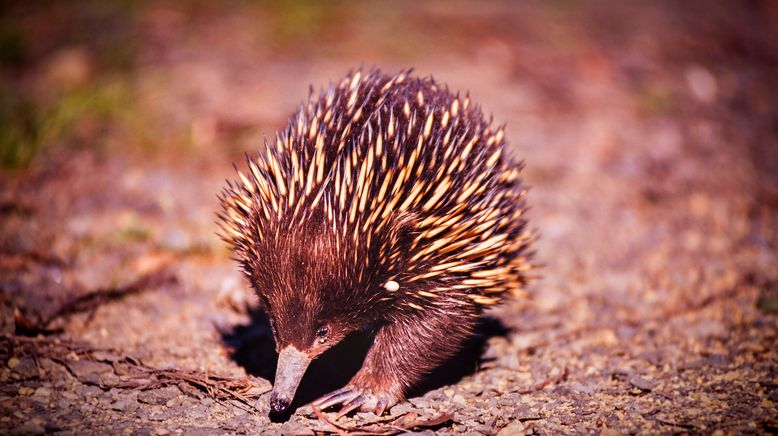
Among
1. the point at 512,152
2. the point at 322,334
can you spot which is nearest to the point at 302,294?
the point at 322,334

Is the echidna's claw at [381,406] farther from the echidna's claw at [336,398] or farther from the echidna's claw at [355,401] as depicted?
the echidna's claw at [336,398]

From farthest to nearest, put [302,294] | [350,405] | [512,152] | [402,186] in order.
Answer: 1. [512,152]
2. [350,405]
3. [402,186]
4. [302,294]

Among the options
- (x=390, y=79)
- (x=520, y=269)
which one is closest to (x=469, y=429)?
(x=520, y=269)

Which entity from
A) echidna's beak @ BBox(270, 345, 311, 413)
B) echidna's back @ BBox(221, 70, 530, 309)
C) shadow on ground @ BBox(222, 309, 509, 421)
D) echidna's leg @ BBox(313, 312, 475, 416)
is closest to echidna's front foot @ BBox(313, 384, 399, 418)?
echidna's leg @ BBox(313, 312, 475, 416)

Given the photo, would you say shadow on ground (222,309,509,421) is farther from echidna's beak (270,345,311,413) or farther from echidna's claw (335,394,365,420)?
echidna's beak (270,345,311,413)

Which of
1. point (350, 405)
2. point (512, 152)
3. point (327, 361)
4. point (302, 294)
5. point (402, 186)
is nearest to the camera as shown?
point (302, 294)

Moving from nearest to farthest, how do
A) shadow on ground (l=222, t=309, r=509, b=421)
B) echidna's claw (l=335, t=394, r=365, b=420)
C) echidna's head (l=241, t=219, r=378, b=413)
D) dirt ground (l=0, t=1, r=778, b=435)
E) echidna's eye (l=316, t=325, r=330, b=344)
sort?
1. echidna's head (l=241, t=219, r=378, b=413)
2. echidna's eye (l=316, t=325, r=330, b=344)
3. echidna's claw (l=335, t=394, r=365, b=420)
4. dirt ground (l=0, t=1, r=778, b=435)
5. shadow on ground (l=222, t=309, r=509, b=421)

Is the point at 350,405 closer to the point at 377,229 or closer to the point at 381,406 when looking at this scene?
the point at 381,406
